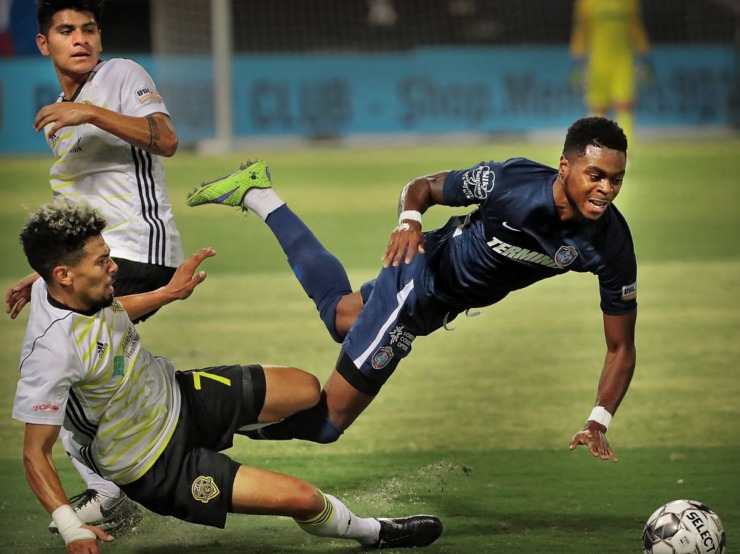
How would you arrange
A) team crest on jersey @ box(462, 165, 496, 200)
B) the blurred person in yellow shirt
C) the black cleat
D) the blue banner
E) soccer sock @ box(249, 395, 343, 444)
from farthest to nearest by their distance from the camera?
the blue banner → the blurred person in yellow shirt → soccer sock @ box(249, 395, 343, 444) → team crest on jersey @ box(462, 165, 496, 200) → the black cleat

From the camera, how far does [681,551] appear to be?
4.67 m

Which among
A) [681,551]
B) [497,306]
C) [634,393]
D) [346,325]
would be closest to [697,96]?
[497,306]

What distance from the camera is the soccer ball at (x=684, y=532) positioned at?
470cm

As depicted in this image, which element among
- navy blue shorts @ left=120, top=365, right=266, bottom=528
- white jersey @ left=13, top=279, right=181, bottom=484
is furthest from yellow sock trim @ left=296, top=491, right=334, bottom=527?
white jersey @ left=13, top=279, right=181, bottom=484

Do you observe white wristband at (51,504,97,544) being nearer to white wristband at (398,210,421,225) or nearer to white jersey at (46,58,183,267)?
white jersey at (46,58,183,267)

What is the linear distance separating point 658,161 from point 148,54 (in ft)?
30.5

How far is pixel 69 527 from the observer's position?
414cm

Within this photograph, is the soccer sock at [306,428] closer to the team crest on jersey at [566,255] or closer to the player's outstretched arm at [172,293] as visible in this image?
the player's outstretched arm at [172,293]

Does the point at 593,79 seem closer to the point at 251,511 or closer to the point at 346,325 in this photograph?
the point at 346,325

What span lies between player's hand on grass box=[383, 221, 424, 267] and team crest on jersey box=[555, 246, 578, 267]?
618 millimetres

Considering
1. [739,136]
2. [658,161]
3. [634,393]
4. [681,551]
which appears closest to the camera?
[681,551]

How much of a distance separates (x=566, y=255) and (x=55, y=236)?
2181 mm

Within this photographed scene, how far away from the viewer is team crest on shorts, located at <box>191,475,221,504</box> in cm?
467

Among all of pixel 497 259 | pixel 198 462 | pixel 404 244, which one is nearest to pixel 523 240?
pixel 497 259
